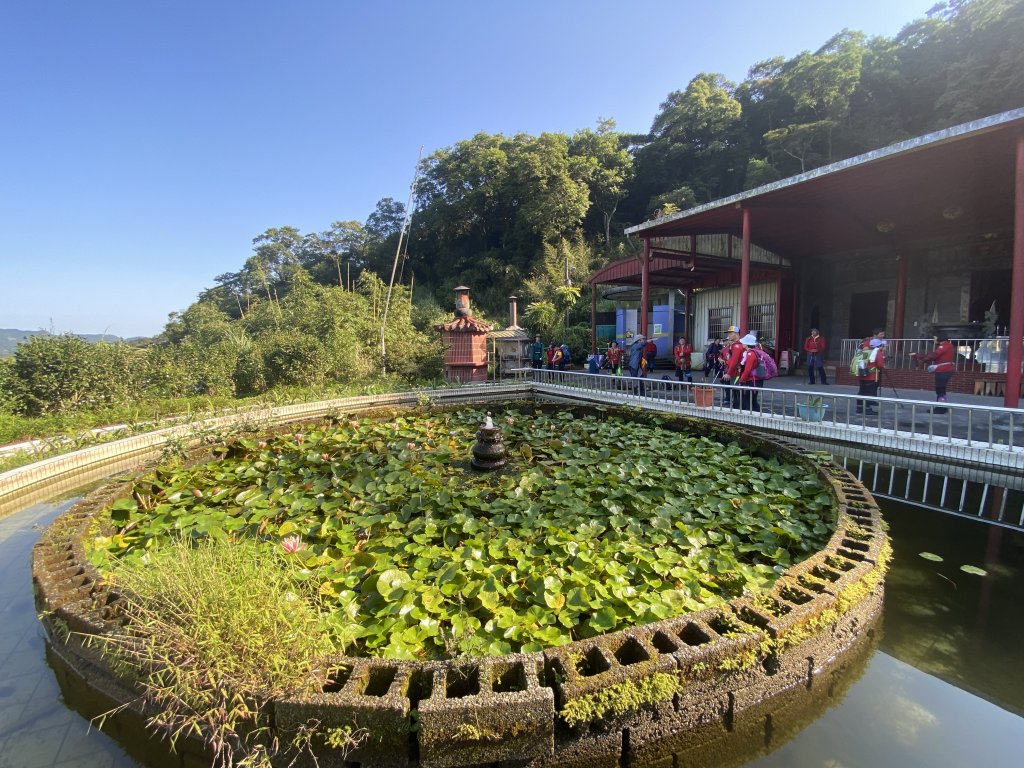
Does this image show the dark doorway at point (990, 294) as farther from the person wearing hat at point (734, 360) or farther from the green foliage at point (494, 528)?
the green foliage at point (494, 528)

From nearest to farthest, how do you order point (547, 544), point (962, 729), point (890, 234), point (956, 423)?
point (962, 729)
point (547, 544)
point (956, 423)
point (890, 234)

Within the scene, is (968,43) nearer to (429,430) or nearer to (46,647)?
(429,430)

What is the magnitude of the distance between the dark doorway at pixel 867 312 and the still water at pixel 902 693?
10.9m

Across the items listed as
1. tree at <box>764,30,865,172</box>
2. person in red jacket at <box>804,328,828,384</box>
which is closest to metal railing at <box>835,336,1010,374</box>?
person in red jacket at <box>804,328,828,384</box>

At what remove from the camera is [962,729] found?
2205mm

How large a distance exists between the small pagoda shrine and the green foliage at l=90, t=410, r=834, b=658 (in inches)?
251

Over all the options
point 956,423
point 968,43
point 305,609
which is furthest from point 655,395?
point 968,43

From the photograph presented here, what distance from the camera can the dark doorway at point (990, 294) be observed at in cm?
1022

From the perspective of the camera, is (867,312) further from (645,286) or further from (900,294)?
(645,286)

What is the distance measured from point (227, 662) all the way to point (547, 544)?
1.98 meters

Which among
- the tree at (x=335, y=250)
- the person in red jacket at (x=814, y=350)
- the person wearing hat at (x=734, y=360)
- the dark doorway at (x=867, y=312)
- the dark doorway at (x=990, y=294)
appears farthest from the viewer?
the tree at (x=335, y=250)

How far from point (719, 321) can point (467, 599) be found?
1427cm

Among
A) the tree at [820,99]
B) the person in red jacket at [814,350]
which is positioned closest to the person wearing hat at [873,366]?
the person in red jacket at [814,350]

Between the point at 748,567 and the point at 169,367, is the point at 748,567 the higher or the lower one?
the lower one
